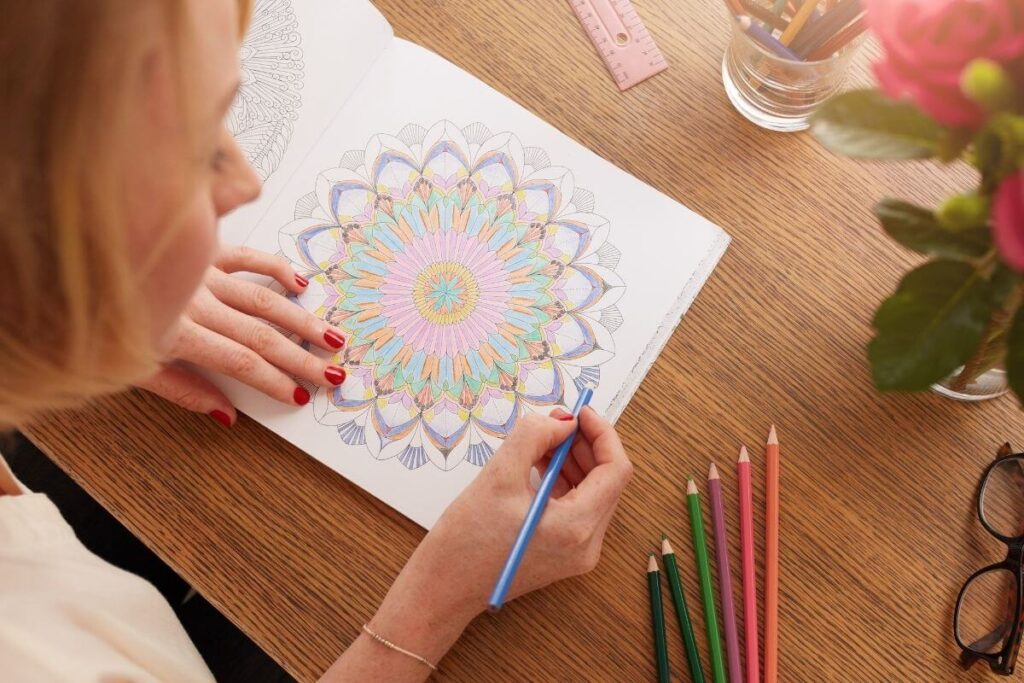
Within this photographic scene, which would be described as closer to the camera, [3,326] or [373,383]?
[3,326]

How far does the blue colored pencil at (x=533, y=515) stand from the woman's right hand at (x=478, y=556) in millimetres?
14

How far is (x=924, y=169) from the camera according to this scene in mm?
813

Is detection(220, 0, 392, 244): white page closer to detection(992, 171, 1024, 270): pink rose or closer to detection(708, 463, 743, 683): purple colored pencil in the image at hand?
detection(708, 463, 743, 683): purple colored pencil

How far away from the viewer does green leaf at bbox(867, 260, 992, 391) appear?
1.60ft

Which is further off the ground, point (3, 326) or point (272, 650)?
point (3, 326)

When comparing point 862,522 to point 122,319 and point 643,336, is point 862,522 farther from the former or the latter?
point 122,319

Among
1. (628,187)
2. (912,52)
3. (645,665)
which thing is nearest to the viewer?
(912,52)

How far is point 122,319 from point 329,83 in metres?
0.45

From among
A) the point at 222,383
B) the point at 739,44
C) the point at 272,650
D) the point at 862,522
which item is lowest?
the point at 272,650

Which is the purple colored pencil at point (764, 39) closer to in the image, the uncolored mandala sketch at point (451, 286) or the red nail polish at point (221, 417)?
the uncolored mandala sketch at point (451, 286)

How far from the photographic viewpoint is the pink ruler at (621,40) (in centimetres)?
85

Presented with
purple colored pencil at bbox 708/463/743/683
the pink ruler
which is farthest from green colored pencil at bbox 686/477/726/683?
the pink ruler

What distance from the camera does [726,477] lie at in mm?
754

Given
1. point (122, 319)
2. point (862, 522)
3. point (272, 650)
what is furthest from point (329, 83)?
point (862, 522)
